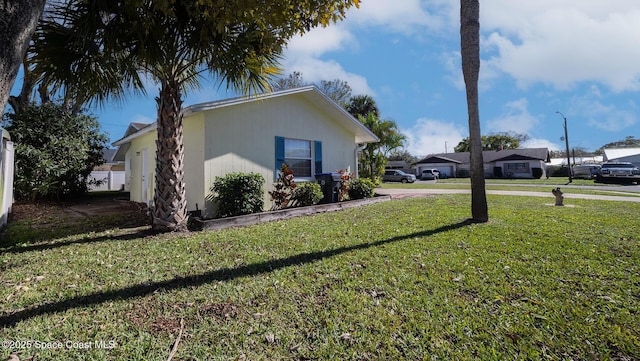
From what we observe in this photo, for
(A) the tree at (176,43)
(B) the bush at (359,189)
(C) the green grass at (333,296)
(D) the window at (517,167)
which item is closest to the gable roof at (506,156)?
(D) the window at (517,167)

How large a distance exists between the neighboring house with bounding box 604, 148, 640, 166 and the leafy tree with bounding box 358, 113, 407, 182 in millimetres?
41085

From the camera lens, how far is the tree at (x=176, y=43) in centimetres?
453

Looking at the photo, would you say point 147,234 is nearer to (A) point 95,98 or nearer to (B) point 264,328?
(A) point 95,98

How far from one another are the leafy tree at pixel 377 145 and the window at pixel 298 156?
8.85 meters

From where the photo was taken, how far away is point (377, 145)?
20938 millimetres

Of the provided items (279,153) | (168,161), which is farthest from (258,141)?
(168,161)

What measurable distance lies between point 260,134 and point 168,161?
3588 millimetres

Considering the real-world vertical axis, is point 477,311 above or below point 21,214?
below

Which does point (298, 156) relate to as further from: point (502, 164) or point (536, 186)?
point (502, 164)

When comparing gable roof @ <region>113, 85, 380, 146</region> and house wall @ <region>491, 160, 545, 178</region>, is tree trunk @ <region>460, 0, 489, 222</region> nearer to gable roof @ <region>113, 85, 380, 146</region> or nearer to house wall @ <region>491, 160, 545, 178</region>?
gable roof @ <region>113, 85, 380, 146</region>

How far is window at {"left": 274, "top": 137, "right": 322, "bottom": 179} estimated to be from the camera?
984cm

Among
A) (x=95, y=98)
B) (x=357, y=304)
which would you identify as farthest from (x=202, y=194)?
(x=357, y=304)

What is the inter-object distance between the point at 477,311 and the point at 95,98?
7518mm

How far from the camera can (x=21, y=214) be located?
942cm
